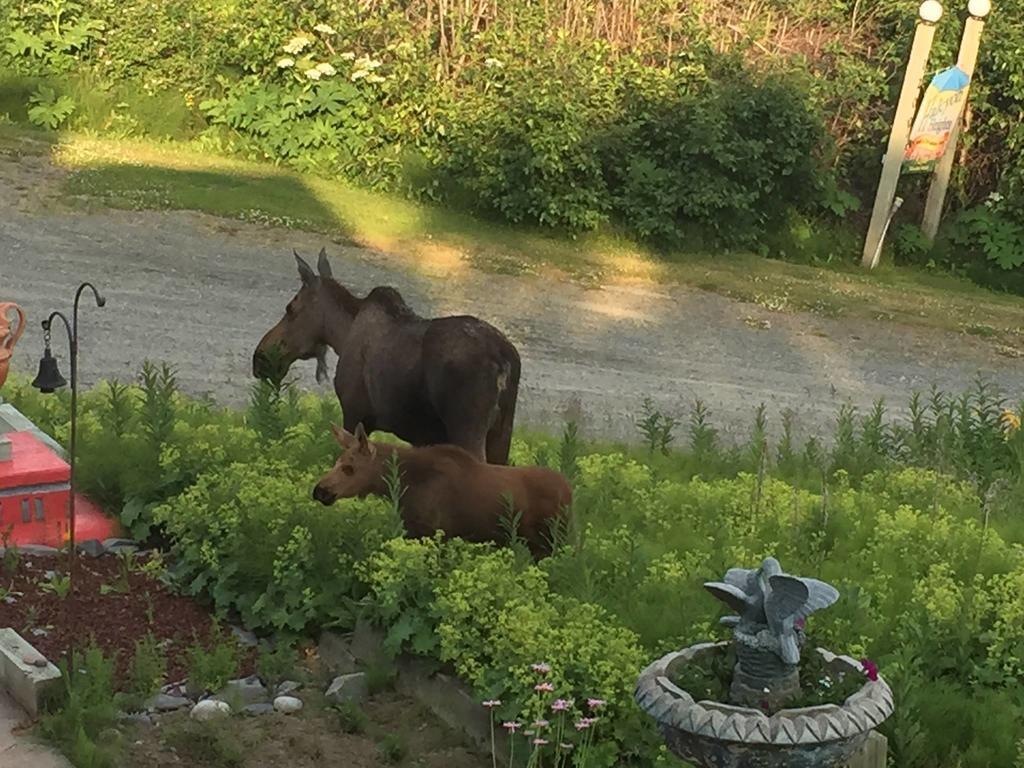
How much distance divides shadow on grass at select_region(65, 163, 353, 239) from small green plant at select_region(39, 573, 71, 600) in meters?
9.50

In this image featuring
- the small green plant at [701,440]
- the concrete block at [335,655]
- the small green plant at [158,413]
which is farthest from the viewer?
the small green plant at [701,440]

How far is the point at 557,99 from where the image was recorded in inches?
722

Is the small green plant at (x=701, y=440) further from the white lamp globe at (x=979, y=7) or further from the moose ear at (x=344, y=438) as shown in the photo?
the white lamp globe at (x=979, y=7)

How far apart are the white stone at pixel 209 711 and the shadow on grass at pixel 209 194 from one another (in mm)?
10817

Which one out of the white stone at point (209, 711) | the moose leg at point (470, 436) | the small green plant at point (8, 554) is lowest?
the small green plant at point (8, 554)

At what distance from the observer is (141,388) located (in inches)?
424

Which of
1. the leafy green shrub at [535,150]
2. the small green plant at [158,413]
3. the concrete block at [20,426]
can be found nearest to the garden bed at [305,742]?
the small green plant at [158,413]

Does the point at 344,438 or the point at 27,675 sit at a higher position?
the point at 344,438

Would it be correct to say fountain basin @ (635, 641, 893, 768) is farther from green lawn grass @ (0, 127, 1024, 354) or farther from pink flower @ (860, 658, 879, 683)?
green lawn grass @ (0, 127, 1024, 354)

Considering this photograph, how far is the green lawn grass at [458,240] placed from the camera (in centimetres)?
1697

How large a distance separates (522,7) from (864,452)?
10957 mm

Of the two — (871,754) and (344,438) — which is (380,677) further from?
(871,754)

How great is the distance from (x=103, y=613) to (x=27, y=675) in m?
1.13

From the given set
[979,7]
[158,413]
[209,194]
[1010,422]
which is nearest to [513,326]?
[209,194]
